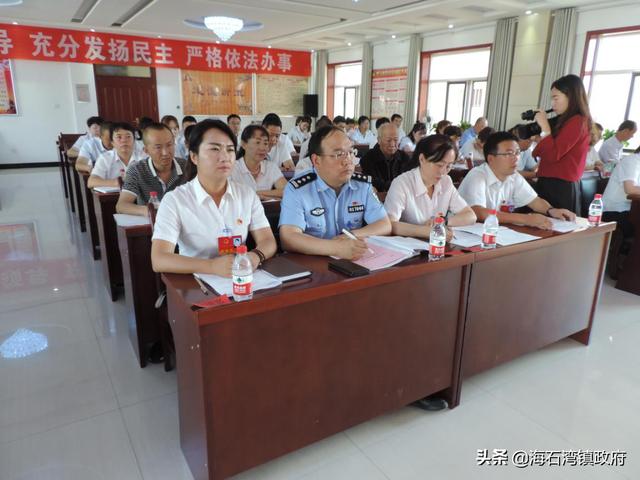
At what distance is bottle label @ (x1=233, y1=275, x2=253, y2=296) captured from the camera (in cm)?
127

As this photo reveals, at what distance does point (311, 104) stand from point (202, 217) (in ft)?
35.5

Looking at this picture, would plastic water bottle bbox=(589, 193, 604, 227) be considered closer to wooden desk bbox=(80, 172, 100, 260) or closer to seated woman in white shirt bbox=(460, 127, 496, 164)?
seated woman in white shirt bbox=(460, 127, 496, 164)

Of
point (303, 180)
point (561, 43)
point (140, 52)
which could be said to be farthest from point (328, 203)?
point (140, 52)

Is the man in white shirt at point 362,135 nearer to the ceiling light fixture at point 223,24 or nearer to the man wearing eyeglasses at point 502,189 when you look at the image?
the ceiling light fixture at point 223,24

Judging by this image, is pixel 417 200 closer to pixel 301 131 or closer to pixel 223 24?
pixel 223 24

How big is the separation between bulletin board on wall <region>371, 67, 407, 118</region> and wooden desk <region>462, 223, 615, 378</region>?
811 cm

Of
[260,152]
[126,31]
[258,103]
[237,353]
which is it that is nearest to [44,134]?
[126,31]

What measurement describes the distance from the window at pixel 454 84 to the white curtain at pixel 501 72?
0.35m

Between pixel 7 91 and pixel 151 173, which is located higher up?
pixel 7 91

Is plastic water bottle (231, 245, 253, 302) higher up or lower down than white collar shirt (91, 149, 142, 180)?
lower down

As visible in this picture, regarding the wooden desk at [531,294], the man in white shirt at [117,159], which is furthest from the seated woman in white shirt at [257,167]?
the wooden desk at [531,294]

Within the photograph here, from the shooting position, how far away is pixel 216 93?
10.9 metres

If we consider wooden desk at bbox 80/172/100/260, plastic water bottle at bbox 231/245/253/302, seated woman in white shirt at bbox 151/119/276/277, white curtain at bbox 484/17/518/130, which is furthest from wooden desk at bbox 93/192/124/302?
white curtain at bbox 484/17/518/130

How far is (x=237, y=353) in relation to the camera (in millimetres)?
1335
